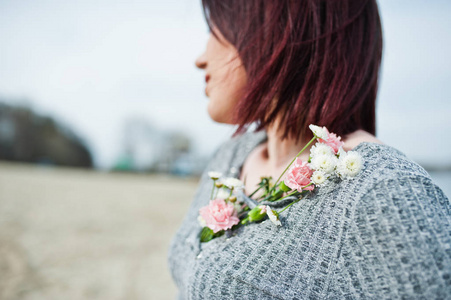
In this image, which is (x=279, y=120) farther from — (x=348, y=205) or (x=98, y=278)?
(x=98, y=278)

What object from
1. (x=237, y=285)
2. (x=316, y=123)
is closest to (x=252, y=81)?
(x=316, y=123)

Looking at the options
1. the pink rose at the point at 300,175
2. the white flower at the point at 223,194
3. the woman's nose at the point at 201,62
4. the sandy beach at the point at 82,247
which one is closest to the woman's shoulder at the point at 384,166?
the pink rose at the point at 300,175

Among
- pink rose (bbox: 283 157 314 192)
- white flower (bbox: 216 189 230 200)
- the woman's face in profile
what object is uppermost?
the woman's face in profile

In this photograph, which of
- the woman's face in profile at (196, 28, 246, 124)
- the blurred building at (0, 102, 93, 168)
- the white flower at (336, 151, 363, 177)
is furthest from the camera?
the blurred building at (0, 102, 93, 168)

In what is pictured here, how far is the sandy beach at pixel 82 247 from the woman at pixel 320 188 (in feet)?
11.5

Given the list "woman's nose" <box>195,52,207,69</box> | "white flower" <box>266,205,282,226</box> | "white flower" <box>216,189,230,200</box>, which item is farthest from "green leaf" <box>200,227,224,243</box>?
"woman's nose" <box>195,52,207,69</box>

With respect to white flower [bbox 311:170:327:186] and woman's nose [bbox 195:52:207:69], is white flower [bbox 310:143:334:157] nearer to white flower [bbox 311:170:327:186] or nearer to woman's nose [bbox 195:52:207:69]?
white flower [bbox 311:170:327:186]

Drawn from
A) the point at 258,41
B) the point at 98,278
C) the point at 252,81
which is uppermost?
the point at 258,41

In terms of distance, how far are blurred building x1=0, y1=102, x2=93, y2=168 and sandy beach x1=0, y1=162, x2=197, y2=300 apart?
749 inches

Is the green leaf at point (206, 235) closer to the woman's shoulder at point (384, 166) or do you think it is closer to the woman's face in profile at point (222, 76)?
the woman's face in profile at point (222, 76)

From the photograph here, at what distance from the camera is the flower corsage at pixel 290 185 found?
2.30 feet

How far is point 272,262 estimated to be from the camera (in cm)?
73

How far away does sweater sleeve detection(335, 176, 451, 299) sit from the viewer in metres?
0.53

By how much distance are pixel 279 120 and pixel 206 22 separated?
17.7 inches
